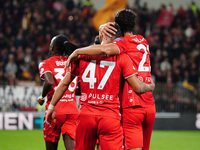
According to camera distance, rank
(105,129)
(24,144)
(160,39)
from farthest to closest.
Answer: (160,39) < (24,144) < (105,129)

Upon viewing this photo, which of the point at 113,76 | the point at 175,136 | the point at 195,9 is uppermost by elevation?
the point at 195,9

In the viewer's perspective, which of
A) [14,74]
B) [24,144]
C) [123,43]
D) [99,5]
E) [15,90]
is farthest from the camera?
[99,5]

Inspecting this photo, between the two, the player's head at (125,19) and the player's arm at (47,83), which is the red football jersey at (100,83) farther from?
the player's arm at (47,83)

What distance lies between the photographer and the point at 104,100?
13.5ft

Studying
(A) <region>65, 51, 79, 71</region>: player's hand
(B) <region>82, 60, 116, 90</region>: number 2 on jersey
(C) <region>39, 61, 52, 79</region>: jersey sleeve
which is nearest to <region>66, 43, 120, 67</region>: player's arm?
(A) <region>65, 51, 79, 71</region>: player's hand

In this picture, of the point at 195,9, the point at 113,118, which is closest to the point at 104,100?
the point at 113,118

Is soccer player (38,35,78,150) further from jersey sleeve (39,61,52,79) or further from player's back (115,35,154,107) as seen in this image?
player's back (115,35,154,107)

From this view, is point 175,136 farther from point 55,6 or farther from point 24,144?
point 55,6

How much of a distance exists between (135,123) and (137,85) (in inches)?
23.1

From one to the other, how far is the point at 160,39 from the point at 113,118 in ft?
→ 51.9

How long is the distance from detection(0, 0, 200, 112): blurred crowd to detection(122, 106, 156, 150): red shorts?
10181 mm

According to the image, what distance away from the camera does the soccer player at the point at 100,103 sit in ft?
13.4

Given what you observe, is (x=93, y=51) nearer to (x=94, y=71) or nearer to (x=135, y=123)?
(x=94, y=71)

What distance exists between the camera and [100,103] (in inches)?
162
